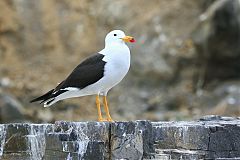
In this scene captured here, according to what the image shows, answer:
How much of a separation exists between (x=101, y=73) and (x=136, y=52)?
845cm

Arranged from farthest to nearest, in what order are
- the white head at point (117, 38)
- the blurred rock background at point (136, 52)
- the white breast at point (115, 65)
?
the blurred rock background at point (136, 52), the white head at point (117, 38), the white breast at point (115, 65)

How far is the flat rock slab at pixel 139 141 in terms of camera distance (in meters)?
6.58

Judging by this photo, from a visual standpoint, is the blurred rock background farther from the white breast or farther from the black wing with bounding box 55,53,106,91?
the white breast

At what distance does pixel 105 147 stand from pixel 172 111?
8.98 m

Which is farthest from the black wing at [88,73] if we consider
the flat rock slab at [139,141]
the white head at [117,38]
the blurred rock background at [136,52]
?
the blurred rock background at [136,52]

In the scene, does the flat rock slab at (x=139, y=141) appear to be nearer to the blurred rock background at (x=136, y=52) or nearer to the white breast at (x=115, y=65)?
the white breast at (x=115, y=65)

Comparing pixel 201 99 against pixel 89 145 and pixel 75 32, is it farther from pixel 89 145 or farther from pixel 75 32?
pixel 89 145

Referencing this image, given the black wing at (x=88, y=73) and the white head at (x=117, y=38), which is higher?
the white head at (x=117, y=38)

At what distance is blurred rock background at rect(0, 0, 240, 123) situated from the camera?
50.8ft

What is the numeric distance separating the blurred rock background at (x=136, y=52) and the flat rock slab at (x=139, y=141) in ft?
26.1

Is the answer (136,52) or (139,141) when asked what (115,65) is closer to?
(139,141)

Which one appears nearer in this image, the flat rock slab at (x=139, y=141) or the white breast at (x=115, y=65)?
the flat rock slab at (x=139, y=141)

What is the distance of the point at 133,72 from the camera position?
1638 cm

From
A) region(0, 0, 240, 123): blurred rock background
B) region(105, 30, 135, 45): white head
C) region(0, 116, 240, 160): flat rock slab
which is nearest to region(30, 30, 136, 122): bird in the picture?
region(105, 30, 135, 45): white head
